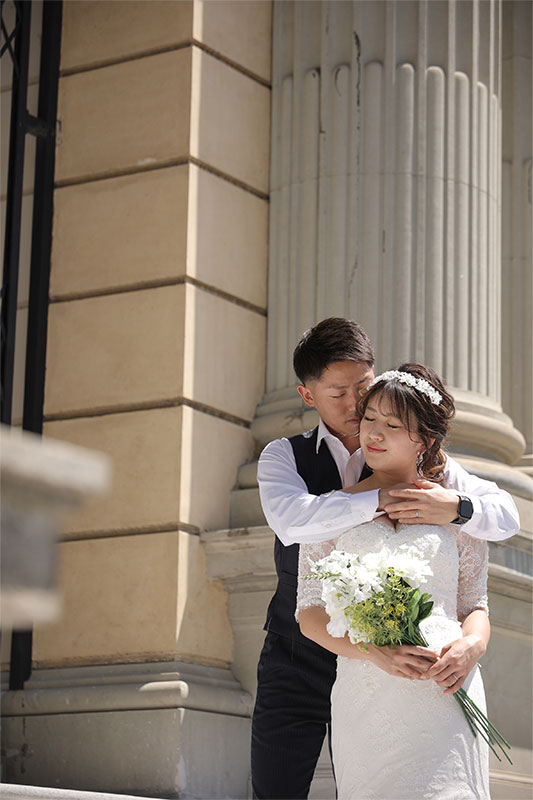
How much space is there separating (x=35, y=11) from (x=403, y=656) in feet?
16.2

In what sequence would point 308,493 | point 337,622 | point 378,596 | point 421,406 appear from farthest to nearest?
point 308,493
point 421,406
point 337,622
point 378,596

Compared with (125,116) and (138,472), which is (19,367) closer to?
(138,472)

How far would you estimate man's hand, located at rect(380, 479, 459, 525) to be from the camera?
3584 millimetres

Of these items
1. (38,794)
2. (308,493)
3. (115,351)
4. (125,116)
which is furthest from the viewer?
(125,116)

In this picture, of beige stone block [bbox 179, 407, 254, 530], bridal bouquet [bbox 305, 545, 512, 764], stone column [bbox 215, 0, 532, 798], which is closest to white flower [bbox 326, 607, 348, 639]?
bridal bouquet [bbox 305, 545, 512, 764]

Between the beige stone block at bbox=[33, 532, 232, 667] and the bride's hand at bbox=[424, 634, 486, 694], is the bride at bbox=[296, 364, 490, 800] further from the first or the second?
the beige stone block at bbox=[33, 532, 232, 667]

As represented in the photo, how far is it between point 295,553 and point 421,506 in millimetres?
650

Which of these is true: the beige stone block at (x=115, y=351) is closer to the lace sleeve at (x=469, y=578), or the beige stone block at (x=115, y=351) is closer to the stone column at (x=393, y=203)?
the stone column at (x=393, y=203)

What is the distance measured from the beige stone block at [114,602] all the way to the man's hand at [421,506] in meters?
2.54

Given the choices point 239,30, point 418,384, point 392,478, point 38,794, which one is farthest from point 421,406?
point 239,30

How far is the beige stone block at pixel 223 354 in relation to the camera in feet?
20.7

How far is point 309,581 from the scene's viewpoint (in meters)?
3.72

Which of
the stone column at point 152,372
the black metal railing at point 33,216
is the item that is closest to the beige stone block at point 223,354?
the stone column at point 152,372

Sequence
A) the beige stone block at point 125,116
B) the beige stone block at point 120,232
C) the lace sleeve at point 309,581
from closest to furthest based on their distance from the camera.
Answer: the lace sleeve at point 309,581, the beige stone block at point 120,232, the beige stone block at point 125,116
